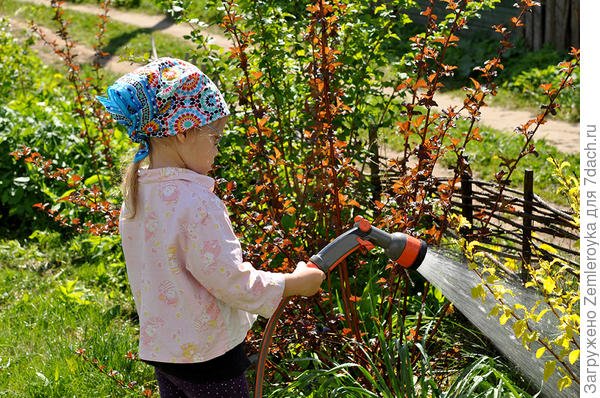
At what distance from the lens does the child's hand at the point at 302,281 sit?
8.08 ft

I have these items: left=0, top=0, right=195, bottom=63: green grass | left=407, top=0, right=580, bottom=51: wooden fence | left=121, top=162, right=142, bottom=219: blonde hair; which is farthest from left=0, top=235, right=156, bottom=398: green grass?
left=0, top=0, right=195, bottom=63: green grass

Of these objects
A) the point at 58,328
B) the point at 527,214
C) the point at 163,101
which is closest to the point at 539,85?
the point at 527,214

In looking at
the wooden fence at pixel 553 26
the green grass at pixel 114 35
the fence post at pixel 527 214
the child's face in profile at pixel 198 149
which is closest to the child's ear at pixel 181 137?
the child's face in profile at pixel 198 149

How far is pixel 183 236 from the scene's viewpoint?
239cm

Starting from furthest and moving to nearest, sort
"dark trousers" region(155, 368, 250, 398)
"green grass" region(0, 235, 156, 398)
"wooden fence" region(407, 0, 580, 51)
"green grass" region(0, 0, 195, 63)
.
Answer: "green grass" region(0, 0, 195, 63) → "wooden fence" region(407, 0, 580, 51) → "green grass" region(0, 235, 156, 398) → "dark trousers" region(155, 368, 250, 398)

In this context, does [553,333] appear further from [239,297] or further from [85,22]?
[85,22]

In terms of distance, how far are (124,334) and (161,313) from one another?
1.65 m

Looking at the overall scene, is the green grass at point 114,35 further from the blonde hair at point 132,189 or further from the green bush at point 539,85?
the blonde hair at point 132,189

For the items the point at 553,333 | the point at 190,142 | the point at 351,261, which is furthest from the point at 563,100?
the point at 190,142

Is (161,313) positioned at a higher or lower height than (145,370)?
higher

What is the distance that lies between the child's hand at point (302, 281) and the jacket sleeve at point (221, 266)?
58 millimetres

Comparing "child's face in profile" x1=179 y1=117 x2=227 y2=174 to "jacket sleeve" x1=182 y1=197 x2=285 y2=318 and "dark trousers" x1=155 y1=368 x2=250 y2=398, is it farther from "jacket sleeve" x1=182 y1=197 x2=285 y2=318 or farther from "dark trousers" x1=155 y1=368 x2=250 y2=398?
"dark trousers" x1=155 y1=368 x2=250 y2=398

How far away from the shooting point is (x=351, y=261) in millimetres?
4105

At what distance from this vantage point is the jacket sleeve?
2.37 meters
